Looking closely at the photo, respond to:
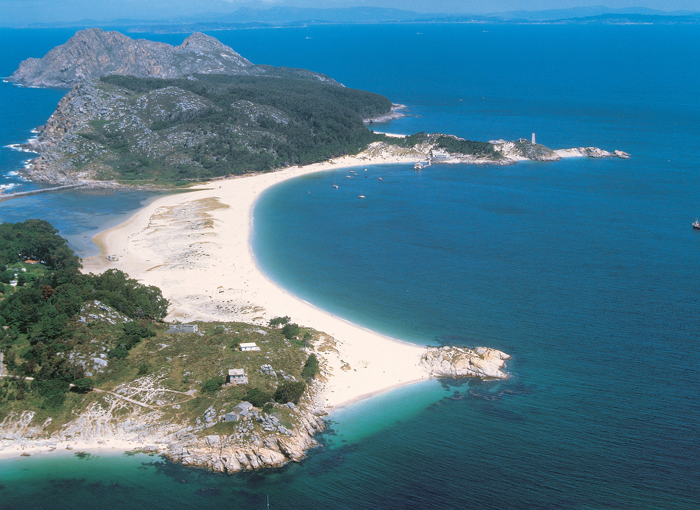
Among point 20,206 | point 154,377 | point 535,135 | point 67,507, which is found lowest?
point 67,507

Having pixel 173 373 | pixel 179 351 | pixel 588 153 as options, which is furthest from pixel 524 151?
pixel 173 373

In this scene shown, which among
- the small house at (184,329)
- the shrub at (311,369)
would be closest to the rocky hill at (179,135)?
the small house at (184,329)

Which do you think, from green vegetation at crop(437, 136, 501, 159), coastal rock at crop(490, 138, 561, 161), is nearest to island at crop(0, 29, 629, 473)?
green vegetation at crop(437, 136, 501, 159)

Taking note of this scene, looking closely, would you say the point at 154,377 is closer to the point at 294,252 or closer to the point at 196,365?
the point at 196,365

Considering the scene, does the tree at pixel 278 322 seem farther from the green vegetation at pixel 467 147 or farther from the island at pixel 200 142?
the green vegetation at pixel 467 147

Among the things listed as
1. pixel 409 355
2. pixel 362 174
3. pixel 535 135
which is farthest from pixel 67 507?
pixel 535 135

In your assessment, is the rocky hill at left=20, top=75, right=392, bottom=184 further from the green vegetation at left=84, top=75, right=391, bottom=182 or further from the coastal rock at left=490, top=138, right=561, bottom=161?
the coastal rock at left=490, top=138, right=561, bottom=161

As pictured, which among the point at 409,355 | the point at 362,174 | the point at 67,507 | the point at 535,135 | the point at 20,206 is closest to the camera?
the point at 67,507
